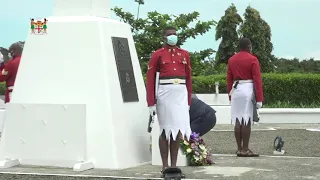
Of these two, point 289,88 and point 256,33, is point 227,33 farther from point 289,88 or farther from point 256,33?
point 289,88

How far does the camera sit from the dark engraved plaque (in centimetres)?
985

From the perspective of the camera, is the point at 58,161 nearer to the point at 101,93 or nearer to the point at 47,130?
the point at 47,130

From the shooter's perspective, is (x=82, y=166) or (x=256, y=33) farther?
(x=256, y=33)

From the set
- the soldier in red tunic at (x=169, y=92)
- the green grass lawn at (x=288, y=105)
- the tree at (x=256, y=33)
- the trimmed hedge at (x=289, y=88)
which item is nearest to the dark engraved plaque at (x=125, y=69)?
the soldier in red tunic at (x=169, y=92)

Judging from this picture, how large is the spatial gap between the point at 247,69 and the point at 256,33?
32109mm

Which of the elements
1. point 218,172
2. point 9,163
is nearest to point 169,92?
point 218,172

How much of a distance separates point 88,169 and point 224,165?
6.08 ft

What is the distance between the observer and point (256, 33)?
4256 cm

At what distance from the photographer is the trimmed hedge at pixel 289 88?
22186mm

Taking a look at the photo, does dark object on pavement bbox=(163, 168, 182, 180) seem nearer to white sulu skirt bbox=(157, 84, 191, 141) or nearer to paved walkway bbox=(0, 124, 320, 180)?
paved walkway bbox=(0, 124, 320, 180)

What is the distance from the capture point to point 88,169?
923cm

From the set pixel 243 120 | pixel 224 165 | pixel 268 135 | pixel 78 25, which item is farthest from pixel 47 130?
pixel 268 135

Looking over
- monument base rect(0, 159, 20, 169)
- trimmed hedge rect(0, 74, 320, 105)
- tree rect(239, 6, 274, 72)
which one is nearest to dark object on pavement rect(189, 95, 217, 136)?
monument base rect(0, 159, 20, 169)

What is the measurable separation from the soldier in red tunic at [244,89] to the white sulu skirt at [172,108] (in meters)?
2.44
